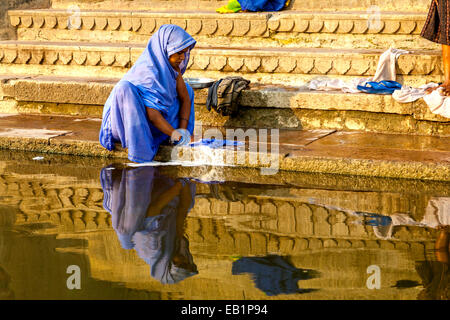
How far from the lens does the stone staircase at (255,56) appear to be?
284 inches

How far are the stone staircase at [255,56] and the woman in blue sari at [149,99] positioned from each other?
43.2 inches

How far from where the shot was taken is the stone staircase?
7.21m

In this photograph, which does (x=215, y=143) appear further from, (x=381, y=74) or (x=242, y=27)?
(x=242, y=27)

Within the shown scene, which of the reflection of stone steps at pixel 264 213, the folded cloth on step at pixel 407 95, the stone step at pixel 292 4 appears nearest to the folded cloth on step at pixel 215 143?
the reflection of stone steps at pixel 264 213

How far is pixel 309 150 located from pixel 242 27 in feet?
9.66

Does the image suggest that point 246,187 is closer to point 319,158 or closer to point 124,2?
point 319,158

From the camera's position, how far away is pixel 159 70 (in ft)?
21.1

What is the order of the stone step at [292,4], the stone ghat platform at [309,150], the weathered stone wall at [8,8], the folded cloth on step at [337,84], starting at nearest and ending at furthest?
the stone ghat platform at [309,150], the folded cloth on step at [337,84], the stone step at [292,4], the weathered stone wall at [8,8]

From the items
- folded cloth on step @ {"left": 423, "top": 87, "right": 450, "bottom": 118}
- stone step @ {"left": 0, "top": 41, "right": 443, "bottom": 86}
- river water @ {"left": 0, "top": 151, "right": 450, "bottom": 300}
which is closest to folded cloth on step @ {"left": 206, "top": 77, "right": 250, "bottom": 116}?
stone step @ {"left": 0, "top": 41, "right": 443, "bottom": 86}

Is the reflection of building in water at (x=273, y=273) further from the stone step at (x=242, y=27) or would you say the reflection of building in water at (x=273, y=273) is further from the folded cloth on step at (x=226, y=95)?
the stone step at (x=242, y=27)

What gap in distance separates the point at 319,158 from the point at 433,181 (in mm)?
922

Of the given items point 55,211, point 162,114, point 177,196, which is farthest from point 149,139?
point 55,211

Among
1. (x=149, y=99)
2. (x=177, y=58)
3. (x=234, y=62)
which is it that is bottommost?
(x=149, y=99)

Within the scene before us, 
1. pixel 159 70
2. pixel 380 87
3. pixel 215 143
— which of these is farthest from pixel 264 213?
pixel 380 87
